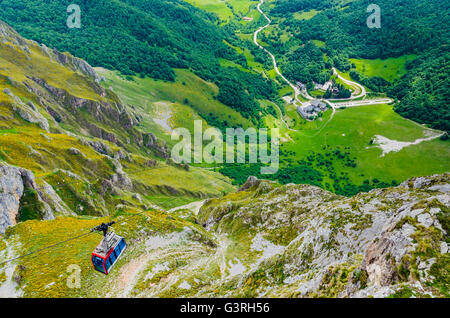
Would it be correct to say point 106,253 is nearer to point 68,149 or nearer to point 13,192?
point 13,192

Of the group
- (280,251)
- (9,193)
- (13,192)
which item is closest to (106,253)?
(280,251)

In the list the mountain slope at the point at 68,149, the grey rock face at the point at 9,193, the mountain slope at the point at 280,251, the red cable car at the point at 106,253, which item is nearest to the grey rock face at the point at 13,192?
the grey rock face at the point at 9,193

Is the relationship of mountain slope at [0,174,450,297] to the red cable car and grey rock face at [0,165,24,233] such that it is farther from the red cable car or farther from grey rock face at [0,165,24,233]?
grey rock face at [0,165,24,233]

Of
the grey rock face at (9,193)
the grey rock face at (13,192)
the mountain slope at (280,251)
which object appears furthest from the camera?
the grey rock face at (13,192)

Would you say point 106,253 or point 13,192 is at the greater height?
point 106,253

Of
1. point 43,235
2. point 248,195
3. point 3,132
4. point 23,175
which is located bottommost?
point 248,195

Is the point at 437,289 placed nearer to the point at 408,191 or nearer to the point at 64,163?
the point at 408,191

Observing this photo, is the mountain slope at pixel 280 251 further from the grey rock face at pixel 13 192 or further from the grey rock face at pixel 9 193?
the grey rock face at pixel 13 192

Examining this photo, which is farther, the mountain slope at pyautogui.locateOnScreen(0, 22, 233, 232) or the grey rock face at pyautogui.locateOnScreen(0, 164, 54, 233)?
the mountain slope at pyautogui.locateOnScreen(0, 22, 233, 232)

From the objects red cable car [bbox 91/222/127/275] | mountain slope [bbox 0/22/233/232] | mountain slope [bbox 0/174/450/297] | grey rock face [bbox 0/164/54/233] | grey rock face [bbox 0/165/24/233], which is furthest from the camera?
mountain slope [bbox 0/22/233/232]

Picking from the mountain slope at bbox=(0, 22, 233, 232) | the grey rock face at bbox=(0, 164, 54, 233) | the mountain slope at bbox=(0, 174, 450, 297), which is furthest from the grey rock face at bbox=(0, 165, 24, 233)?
the mountain slope at bbox=(0, 174, 450, 297)

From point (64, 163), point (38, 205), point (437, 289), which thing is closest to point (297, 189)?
point (437, 289)
